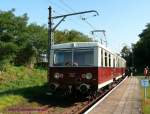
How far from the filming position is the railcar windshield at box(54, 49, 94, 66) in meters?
20.8

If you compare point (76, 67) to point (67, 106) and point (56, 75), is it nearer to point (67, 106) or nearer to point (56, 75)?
point (56, 75)

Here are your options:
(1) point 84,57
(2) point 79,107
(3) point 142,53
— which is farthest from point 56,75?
(3) point 142,53

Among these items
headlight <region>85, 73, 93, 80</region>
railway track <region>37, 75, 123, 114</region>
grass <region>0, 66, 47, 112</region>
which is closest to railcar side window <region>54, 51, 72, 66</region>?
headlight <region>85, 73, 93, 80</region>

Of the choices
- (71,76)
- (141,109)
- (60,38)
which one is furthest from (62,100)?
(60,38)

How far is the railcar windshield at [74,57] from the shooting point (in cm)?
2075

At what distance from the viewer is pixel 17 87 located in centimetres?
2653

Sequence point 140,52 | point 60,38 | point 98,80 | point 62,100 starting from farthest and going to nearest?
point 140,52, point 60,38, point 62,100, point 98,80

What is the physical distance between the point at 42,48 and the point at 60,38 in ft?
82.3

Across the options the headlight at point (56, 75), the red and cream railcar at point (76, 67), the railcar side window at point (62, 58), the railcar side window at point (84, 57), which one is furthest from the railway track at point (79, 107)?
the railcar side window at point (62, 58)

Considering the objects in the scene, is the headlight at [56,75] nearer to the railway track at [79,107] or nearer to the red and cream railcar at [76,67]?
the red and cream railcar at [76,67]

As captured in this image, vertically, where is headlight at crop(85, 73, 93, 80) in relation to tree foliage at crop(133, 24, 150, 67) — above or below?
below

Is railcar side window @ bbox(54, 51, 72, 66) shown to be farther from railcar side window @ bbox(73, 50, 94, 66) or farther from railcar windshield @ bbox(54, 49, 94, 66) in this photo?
railcar side window @ bbox(73, 50, 94, 66)

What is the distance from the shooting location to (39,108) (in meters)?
18.8

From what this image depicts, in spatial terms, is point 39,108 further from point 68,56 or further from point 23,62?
point 23,62
